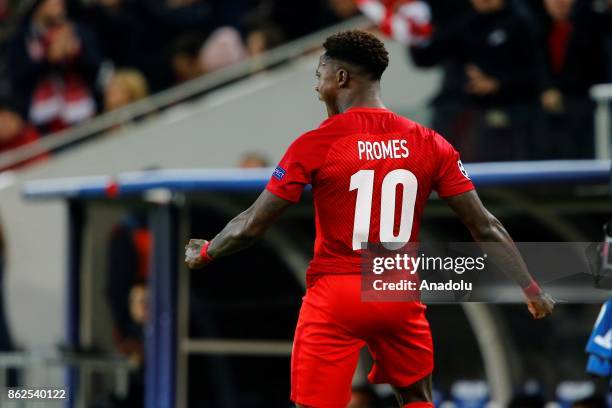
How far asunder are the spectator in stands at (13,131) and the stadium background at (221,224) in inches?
20.6

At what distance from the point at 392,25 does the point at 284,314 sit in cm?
213

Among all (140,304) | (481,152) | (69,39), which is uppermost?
(69,39)

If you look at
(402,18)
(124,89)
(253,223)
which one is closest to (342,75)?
(253,223)

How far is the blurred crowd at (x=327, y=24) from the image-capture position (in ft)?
32.0

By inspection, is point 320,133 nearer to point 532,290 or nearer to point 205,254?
point 205,254

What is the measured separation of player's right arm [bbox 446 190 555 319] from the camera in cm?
596

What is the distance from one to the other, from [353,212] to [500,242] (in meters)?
0.59

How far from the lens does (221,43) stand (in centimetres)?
1291

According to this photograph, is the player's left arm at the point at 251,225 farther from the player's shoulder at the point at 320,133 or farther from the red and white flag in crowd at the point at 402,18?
the red and white flag in crowd at the point at 402,18

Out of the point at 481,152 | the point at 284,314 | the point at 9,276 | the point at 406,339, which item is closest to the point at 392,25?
the point at 481,152

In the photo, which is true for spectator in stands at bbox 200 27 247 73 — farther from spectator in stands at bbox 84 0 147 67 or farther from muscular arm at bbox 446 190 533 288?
muscular arm at bbox 446 190 533 288

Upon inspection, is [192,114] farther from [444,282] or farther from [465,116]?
[444,282]

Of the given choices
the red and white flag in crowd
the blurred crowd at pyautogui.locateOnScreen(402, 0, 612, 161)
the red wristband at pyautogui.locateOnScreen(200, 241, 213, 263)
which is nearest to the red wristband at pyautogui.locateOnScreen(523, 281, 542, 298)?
the red wristband at pyautogui.locateOnScreen(200, 241, 213, 263)

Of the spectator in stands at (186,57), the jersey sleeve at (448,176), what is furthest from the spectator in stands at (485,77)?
the jersey sleeve at (448,176)
